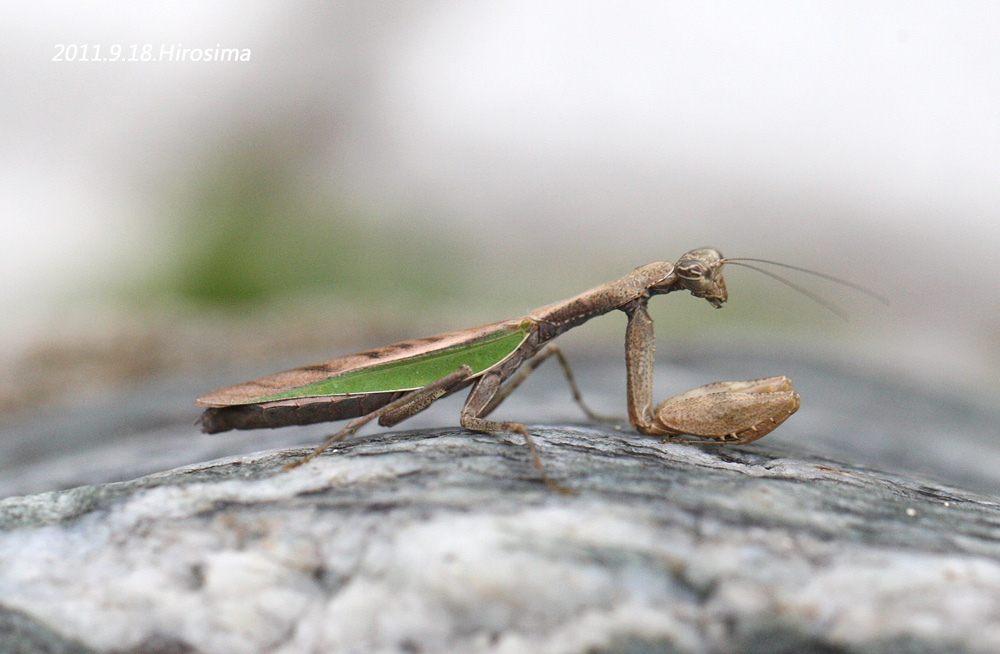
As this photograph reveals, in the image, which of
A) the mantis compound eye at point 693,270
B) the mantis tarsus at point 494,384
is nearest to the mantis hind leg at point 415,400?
the mantis tarsus at point 494,384

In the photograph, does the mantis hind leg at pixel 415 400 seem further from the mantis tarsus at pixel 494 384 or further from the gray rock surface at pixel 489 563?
the gray rock surface at pixel 489 563

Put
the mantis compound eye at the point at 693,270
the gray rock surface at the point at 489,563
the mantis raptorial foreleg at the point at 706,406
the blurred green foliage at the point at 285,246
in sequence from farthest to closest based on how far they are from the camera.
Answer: the blurred green foliage at the point at 285,246 < the mantis compound eye at the point at 693,270 < the mantis raptorial foreleg at the point at 706,406 < the gray rock surface at the point at 489,563

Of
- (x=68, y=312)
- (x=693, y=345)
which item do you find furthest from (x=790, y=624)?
(x=68, y=312)

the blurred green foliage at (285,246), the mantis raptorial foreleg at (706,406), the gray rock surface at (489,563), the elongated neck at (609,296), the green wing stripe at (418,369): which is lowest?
the gray rock surface at (489,563)

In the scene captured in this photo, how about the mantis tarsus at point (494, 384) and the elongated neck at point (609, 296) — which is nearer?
the mantis tarsus at point (494, 384)

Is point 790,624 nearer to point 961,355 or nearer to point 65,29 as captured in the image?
point 961,355

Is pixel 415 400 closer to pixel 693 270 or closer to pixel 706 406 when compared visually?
pixel 706 406

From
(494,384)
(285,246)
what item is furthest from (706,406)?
(285,246)

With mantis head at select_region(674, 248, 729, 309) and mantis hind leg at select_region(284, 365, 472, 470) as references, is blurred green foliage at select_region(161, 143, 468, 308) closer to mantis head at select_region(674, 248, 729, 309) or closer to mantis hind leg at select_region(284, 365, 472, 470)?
mantis hind leg at select_region(284, 365, 472, 470)
